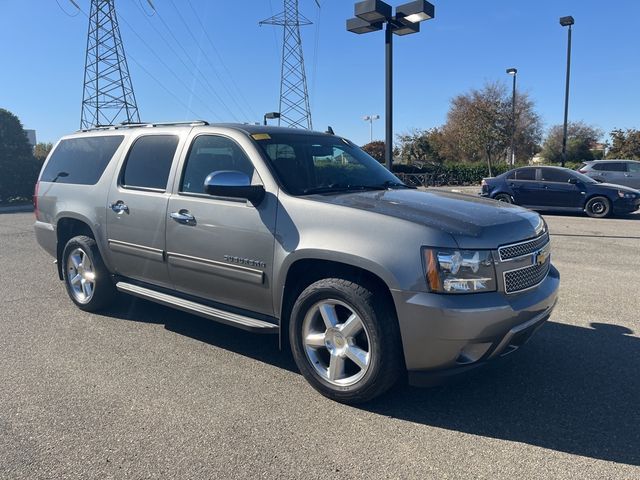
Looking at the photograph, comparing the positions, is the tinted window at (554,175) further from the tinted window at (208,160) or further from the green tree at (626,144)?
the green tree at (626,144)

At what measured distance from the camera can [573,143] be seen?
51.0m

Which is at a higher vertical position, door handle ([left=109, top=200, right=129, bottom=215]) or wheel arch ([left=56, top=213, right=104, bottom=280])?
door handle ([left=109, top=200, right=129, bottom=215])

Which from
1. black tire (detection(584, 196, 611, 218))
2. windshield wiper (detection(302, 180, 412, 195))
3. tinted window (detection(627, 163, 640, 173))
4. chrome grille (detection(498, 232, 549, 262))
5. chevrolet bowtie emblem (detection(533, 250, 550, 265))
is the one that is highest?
windshield wiper (detection(302, 180, 412, 195))

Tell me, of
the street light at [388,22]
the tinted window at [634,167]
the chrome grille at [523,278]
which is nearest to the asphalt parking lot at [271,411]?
the chrome grille at [523,278]

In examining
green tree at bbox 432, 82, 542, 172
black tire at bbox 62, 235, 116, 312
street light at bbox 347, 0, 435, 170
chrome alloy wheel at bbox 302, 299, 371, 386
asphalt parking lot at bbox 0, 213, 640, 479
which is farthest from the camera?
green tree at bbox 432, 82, 542, 172

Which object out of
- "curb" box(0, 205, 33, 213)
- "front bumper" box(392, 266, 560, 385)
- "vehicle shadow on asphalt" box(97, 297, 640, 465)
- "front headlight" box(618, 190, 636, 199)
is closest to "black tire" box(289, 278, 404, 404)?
"front bumper" box(392, 266, 560, 385)

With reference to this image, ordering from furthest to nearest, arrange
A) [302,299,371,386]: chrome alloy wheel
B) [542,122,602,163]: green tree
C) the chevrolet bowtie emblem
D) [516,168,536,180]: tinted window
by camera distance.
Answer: [542,122,602,163]: green tree
[516,168,536,180]: tinted window
the chevrolet bowtie emblem
[302,299,371,386]: chrome alloy wheel

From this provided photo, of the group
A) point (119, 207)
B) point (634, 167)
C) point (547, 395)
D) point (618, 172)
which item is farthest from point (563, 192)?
point (119, 207)

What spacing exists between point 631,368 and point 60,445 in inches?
156

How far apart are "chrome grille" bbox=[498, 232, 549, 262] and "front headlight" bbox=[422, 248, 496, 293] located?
0.70 feet

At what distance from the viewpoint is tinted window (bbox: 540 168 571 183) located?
1490 centimetres

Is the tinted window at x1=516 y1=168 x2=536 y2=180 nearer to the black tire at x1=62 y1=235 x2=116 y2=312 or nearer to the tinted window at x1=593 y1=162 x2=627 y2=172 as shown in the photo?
the tinted window at x1=593 y1=162 x2=627 y2=172

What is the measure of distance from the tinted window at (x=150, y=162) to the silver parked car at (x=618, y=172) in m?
17.9

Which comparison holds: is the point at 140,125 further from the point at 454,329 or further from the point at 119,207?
the point at 454,329
